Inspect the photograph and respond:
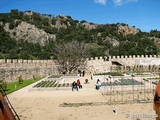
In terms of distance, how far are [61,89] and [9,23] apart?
204 feet

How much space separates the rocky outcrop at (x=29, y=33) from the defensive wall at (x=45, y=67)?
109 ft

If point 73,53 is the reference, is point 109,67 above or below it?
below

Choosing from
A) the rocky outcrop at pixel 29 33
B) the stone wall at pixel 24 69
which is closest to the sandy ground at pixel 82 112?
the stone wall at pixel 24 69

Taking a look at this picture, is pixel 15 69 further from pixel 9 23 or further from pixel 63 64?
pixel 9 23

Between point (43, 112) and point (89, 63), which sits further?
point (89, 63)

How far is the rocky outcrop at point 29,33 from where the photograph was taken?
197 ft

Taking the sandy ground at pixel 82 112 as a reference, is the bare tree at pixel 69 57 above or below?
above

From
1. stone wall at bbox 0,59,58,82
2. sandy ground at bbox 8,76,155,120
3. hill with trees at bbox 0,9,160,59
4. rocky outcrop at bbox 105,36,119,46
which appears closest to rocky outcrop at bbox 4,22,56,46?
hill with trees at bbox 0,9,160,59

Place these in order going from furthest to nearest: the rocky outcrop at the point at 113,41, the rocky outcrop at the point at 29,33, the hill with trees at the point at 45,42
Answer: the rocky outcrop at the point at 113,41 → the rocky outcrop at the point at 29,33 → the hill with trees at the point at 45,42

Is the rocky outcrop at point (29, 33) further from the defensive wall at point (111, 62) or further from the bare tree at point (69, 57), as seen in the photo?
the defensive wall at point (111, 62)

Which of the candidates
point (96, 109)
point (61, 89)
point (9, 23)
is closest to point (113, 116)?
point (96, 109)

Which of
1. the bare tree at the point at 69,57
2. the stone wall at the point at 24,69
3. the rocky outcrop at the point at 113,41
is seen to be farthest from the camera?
the rocky outcrop at the point at 113,41

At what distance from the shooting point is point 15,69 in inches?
878

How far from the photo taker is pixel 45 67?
27.8 m
